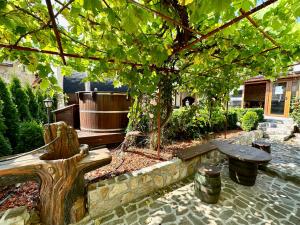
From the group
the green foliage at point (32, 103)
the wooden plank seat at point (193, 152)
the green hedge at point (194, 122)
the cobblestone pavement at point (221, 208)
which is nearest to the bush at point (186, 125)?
the green hedge at point (194, 122)

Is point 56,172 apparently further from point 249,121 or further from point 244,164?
point 249,121

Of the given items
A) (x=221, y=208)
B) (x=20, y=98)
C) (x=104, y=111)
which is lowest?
(x=221, y=208)

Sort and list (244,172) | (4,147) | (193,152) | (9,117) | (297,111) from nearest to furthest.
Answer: (244,172) → (4,147) → (193,152) → (9,117) → (297,111)

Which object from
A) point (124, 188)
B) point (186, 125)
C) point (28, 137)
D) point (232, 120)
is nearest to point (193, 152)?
point (186, 125)

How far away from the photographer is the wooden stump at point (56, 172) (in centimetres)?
203

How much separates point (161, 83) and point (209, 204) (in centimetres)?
259

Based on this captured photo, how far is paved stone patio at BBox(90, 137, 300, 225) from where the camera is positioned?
96.9 inches

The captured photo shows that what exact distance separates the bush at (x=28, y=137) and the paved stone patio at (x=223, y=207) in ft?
8.98

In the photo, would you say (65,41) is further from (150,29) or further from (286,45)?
(286,45)

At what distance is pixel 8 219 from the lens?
6.12 feet

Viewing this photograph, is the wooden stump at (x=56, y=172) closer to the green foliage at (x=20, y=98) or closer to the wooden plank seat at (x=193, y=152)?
the wooden plank seat at (x=193, y=152)

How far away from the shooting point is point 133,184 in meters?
2.88

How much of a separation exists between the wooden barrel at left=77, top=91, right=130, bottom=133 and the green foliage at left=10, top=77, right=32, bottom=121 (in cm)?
169

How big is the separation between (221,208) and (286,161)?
10.5 feet
